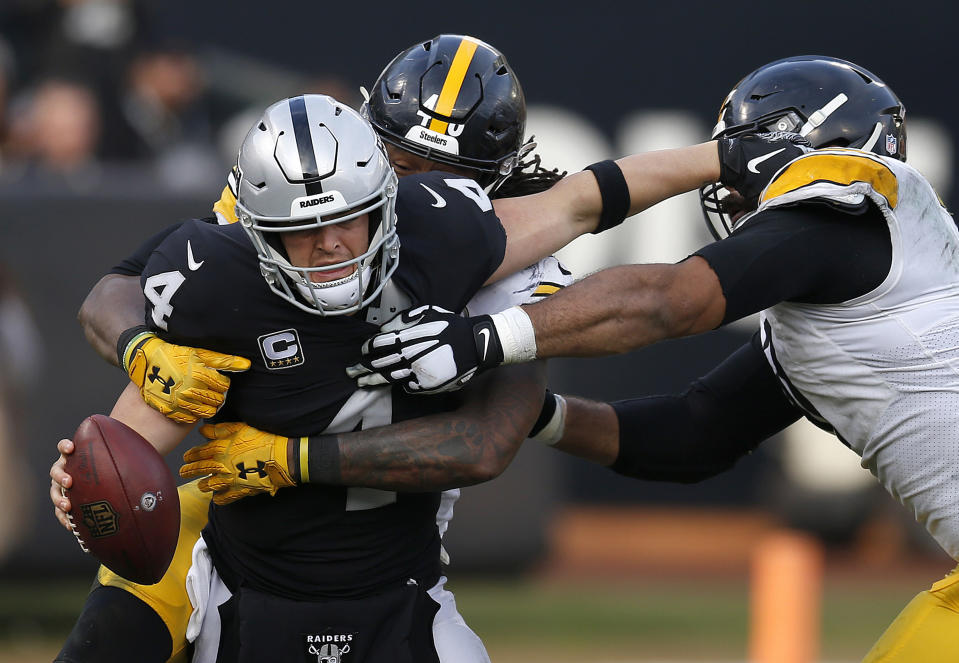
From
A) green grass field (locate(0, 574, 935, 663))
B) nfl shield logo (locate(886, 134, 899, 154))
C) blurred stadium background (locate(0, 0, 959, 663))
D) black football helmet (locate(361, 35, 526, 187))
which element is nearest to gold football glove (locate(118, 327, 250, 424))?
black football helmet (locate(361, 35, 526, 187))

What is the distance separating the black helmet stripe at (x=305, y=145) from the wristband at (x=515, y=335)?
53cm

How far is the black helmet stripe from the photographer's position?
313 centimetres

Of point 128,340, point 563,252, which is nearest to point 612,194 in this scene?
point 128,340

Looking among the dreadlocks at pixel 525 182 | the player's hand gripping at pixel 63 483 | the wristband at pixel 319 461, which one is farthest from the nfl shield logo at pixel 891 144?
the player's hand gripping at pixel 63 483

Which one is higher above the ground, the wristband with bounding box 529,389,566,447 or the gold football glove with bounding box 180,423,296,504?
the gold football glove with bounding box 180,423,296,504

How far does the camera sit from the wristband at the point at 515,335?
3273 millimetres

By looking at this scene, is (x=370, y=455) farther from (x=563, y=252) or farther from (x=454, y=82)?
(x=563, y=252)

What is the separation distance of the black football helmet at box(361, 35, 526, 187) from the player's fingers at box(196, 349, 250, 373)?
34.5 inches

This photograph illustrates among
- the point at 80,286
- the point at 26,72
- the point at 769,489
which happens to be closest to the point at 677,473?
the point at 80,286

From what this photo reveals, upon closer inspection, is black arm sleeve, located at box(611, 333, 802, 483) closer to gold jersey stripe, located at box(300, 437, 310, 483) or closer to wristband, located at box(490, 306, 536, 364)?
wristband, located at box(490, 306, 536, 364)

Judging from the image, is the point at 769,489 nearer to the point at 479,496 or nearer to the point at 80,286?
the point at 479,496

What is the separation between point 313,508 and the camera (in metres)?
3.42

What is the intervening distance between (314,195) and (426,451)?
66 centimetres

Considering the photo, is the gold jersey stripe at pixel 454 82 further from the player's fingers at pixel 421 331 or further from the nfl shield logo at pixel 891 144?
the nfl shield logo at pixel 891 144
